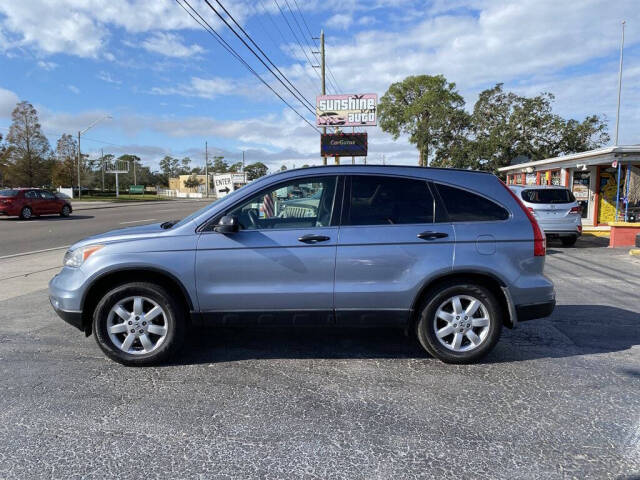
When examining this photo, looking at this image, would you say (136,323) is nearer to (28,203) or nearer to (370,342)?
(370,342)

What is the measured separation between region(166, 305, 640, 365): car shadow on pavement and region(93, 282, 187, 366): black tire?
22cm

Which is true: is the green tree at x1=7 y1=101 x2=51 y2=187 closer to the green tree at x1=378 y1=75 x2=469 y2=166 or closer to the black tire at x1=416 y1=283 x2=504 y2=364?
the green tree at x1=378 y1=75 x2=469 y2=166

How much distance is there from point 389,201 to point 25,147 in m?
59.8

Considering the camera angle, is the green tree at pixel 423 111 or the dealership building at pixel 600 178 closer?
the dealership building at pixel 600 178

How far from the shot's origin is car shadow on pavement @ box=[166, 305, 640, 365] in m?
4.38

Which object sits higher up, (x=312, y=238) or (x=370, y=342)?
(x=312, y=238)

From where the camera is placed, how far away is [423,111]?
177 ft

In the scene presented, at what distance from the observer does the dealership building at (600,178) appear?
1531 centimetres

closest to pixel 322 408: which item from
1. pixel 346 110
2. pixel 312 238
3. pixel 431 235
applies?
pixel 312 238

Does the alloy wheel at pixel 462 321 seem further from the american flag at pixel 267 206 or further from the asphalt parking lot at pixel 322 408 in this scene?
the american flag at pixel 267 206

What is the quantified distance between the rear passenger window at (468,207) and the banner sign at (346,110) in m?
27.3

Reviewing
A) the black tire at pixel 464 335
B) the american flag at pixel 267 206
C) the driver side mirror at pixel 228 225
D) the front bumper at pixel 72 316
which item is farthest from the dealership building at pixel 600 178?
the front bumper at pixel 72 316

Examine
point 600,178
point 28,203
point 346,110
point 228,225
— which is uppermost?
point 346,110

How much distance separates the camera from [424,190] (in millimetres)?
4195
